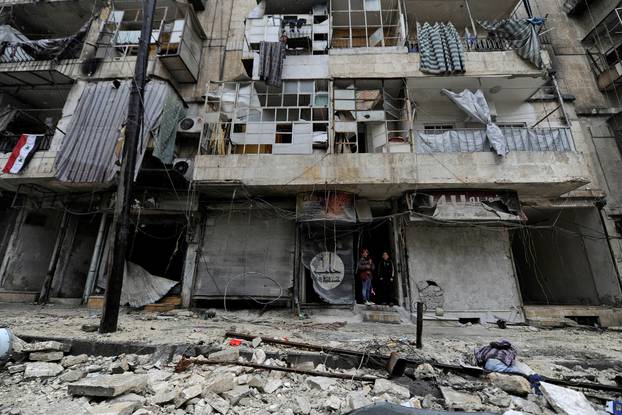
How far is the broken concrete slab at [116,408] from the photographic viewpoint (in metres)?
3.09

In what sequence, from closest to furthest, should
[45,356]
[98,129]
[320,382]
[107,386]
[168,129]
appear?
[107,386], [320,382], [45,356], [98,129], [168,129]

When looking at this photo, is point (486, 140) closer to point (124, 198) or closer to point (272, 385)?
point (272, 385)

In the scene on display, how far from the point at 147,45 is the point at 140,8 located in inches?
309

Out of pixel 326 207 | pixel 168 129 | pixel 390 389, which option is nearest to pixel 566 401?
pixel 390 389

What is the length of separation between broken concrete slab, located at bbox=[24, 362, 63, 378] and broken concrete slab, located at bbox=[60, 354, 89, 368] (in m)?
0.16

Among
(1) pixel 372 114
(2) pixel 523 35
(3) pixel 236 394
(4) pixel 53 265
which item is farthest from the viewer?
(4) pixel 53 265

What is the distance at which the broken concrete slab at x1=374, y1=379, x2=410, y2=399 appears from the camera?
3879 millimetres

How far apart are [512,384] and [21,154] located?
50.1ft

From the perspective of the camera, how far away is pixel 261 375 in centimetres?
443

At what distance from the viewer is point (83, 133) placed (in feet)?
33.5

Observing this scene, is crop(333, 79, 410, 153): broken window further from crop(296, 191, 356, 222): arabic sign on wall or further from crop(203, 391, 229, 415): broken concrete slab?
crop(203, 391, 229, 415): broken concrete slab

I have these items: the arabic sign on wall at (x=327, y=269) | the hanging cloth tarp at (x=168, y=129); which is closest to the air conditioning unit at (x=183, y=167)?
the hanging cloth tarp at (x=168, y=129)

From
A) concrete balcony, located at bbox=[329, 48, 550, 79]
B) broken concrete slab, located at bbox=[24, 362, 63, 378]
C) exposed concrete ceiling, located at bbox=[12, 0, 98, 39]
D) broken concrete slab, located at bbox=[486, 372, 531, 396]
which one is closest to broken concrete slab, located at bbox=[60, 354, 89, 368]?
broken concrete slab, located at bbox=[24, 362, 63, 378]

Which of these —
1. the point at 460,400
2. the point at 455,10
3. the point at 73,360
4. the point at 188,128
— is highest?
the point at 455,10
